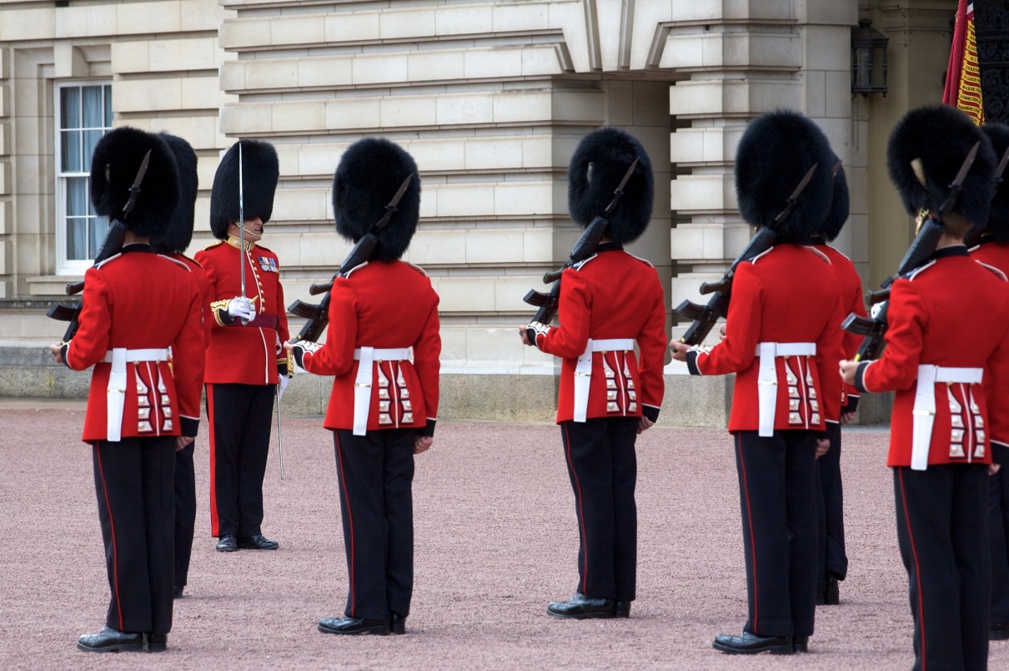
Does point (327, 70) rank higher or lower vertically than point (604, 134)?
higher

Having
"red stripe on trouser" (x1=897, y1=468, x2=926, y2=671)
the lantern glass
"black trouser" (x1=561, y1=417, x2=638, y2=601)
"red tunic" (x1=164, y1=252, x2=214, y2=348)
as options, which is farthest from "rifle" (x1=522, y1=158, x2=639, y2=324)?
the lantern glass

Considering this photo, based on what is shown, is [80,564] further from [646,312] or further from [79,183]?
[79,183]

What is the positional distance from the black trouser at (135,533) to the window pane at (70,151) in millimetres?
10964

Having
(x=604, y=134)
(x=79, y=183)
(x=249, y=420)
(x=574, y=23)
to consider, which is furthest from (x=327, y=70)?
(x=604, y=134)

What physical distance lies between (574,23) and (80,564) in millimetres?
6668

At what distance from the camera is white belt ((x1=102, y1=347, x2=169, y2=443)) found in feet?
18.0

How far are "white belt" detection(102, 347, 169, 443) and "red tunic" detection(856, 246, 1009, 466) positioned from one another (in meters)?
2.10

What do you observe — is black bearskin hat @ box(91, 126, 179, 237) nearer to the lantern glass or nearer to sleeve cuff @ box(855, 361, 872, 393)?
sleeve cuff @ box(855, 361, 872, 393)

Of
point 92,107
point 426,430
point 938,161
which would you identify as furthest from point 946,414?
point 92,107

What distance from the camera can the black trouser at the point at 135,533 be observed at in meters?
5.48

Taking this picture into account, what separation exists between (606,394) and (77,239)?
10.8 m

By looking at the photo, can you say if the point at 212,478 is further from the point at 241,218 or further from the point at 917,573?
the point at 917,573

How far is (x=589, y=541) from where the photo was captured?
608cm

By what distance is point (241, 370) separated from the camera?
7602 millimetres
